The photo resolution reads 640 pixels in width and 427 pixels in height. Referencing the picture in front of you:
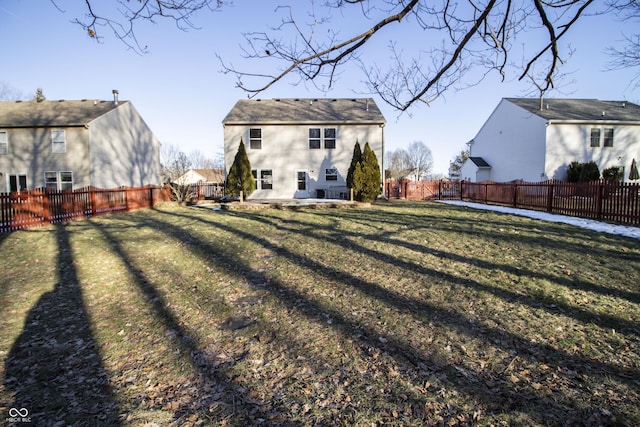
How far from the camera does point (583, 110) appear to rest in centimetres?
2489

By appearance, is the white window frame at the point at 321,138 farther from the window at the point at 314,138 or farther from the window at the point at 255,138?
the window at the point at 255,138

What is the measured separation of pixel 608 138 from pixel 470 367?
1123 inches

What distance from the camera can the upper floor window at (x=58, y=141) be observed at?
2150 centimetres

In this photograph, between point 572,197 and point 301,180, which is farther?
point 301,180

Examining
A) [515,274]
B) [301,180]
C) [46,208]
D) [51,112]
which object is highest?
[51,112]

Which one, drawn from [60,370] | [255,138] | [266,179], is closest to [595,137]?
[266,179]

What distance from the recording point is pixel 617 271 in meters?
5.69

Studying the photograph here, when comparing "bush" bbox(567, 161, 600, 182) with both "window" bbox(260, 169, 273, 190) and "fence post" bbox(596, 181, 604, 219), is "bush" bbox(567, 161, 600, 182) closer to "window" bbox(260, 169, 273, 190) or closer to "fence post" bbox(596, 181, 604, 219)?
"fence post" bbox(596, 181, 604, 219)

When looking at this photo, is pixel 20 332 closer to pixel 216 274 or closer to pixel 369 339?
pixel 216 274

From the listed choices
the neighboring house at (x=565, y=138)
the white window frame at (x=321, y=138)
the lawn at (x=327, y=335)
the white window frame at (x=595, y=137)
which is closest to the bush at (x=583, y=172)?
the neighboring house at (x=565, y=138)

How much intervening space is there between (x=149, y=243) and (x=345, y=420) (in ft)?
24.6

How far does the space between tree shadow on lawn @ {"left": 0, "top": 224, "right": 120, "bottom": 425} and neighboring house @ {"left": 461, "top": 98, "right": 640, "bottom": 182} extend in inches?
996

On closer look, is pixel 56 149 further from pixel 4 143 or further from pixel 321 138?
pixel 321 138

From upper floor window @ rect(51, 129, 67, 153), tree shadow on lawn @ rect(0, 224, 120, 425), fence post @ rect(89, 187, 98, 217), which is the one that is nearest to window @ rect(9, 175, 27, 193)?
upper floor window @ rect(51, 129, 67, 153)
